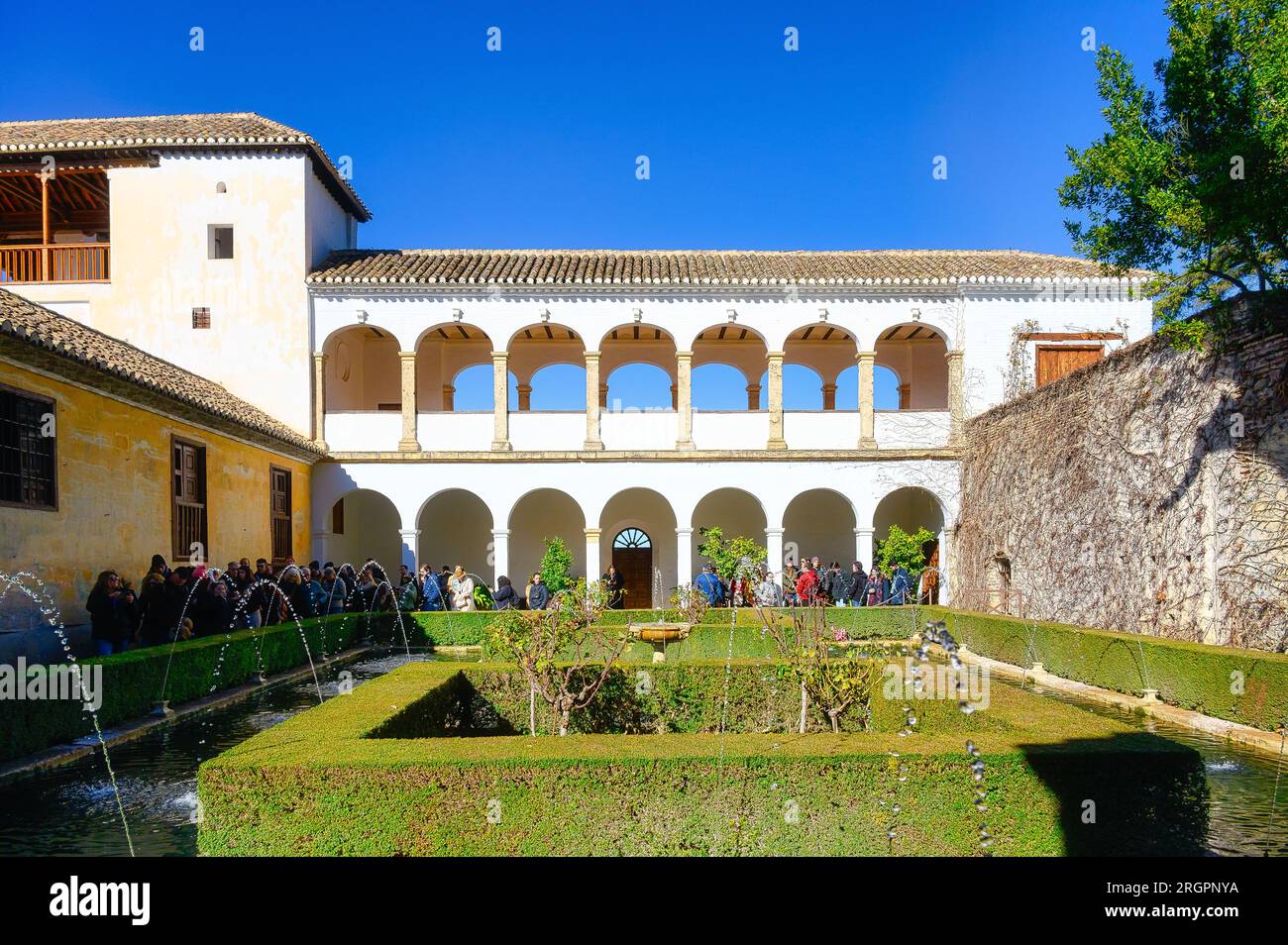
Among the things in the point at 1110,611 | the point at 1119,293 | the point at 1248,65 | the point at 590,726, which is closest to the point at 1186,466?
the point at 1110,611

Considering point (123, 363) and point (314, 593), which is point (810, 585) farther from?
point (123, 363)

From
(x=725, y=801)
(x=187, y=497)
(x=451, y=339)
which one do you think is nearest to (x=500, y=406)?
(x=451, y=339)

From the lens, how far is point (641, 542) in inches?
902

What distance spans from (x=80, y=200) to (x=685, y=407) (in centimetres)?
1513

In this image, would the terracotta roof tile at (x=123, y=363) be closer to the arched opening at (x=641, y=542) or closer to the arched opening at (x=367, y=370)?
the arched opening at (x=367, y=370)

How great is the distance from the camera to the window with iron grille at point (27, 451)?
971 centimetres

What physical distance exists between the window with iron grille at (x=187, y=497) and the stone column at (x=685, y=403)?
993 cm

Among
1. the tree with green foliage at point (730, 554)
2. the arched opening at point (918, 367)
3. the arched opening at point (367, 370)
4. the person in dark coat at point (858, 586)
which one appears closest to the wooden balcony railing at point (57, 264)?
the arched opening at point (367, 370)

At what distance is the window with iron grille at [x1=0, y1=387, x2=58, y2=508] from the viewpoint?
31.9 ft

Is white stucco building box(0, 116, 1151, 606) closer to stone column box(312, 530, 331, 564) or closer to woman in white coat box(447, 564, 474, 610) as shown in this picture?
stone column box(312, 530, 331, 564)

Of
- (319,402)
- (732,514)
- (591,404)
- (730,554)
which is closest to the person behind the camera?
(730,554)

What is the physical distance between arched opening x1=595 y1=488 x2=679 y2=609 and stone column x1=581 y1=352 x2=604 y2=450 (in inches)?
119

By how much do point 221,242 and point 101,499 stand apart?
10616 millimetres

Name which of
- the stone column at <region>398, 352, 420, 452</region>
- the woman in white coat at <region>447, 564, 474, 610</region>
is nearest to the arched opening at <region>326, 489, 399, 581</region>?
the stone column at <region>398, 352, 420, 452</region>
